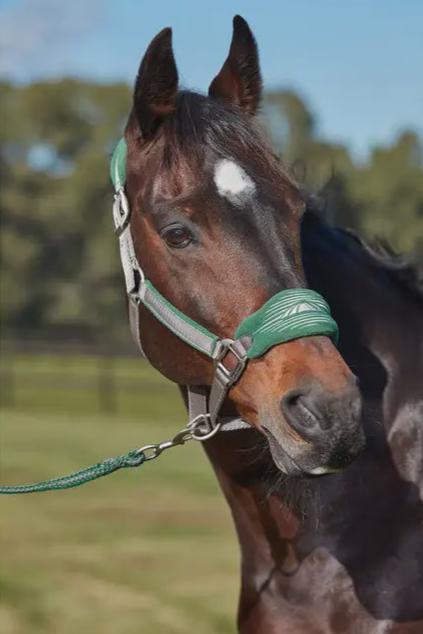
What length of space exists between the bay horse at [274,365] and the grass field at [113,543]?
3369 millimetres

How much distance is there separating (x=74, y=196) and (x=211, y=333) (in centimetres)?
5247

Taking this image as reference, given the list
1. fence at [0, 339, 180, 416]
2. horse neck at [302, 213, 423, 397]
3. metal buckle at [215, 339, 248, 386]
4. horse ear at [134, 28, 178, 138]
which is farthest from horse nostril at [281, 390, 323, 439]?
fence at [0, 339, 180, 416]

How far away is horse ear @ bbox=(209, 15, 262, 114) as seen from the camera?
3.45m

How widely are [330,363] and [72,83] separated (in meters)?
65.9

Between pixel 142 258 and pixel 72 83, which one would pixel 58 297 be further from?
pixel 142 258

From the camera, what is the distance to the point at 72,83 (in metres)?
66.1

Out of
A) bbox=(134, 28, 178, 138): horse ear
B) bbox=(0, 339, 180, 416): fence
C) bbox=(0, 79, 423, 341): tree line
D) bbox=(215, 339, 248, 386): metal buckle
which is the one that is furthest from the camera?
bbox=(0, 79, 423, 341): tree line

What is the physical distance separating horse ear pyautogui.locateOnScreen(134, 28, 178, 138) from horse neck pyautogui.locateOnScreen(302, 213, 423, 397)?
72 cm

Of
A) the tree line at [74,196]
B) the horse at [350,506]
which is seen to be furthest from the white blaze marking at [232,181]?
the tree line at [74,196]

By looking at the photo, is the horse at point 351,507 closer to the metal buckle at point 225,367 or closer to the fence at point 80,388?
the metal buckle at point 225,367

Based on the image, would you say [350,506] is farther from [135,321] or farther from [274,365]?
[135,321]

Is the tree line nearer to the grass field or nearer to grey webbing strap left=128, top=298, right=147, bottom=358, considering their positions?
the grass field

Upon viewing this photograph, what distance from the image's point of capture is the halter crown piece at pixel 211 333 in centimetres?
276

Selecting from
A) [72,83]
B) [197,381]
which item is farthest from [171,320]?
[72,83]
